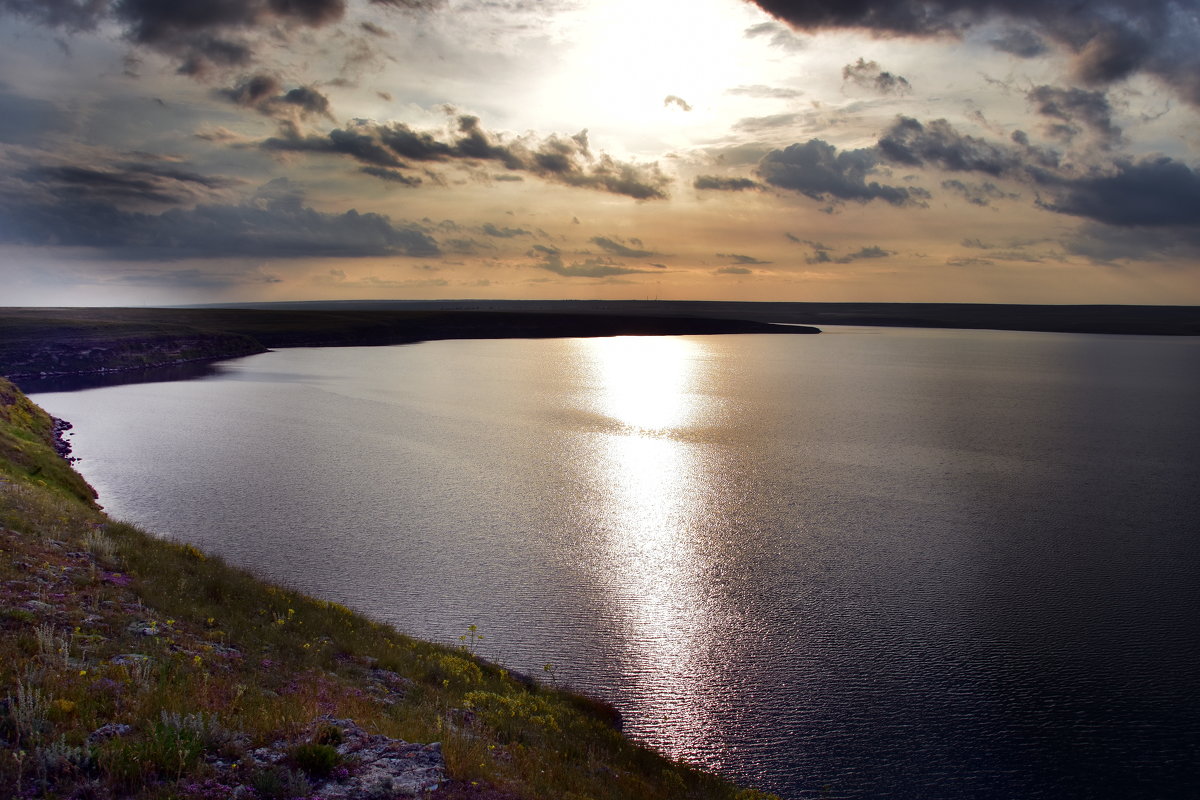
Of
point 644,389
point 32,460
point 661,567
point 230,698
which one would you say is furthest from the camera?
point 644,389

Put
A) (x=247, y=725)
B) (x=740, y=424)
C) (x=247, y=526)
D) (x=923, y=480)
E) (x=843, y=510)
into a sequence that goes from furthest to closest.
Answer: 1. (x=740, y=424)
2. (x=923, y=480)
3. (x=843, y=510)
4. (x=247, y=526)
5. (x=247, y=725)

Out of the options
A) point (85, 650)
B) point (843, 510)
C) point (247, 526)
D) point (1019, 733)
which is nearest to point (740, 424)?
point (843, 510)

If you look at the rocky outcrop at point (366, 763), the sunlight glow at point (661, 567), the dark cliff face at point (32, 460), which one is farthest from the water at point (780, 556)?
the rocky outcrop at point (366, 763)

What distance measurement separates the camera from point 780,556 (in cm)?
2830

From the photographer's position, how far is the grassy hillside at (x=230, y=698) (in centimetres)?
906

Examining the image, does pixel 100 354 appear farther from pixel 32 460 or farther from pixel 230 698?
pixel 230 698

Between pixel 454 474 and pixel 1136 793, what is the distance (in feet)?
110

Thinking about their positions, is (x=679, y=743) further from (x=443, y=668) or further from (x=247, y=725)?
(x=247, y=725)

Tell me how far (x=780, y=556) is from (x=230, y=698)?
2125 centimetres

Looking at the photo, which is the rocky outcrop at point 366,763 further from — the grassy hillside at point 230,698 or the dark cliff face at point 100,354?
the dark cliff face at point 100,354

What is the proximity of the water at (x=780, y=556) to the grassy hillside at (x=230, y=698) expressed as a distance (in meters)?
2.90

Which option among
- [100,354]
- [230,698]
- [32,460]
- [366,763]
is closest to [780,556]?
[366,763]

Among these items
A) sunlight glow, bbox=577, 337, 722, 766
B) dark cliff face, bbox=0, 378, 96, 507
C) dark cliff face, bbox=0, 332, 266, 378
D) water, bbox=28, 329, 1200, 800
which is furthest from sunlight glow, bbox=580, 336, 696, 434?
dark cliff face, bbox=0, 332, 266, 378

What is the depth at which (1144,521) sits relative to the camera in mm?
32781
